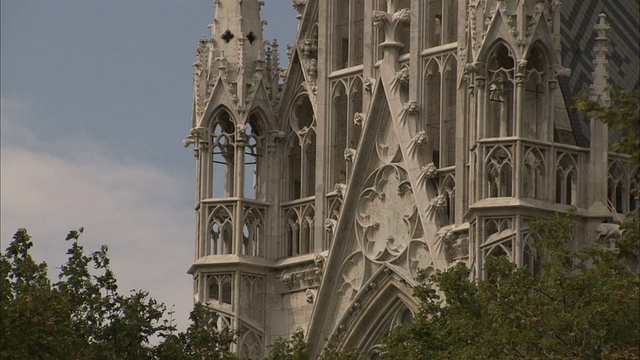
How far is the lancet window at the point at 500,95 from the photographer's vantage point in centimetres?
6206

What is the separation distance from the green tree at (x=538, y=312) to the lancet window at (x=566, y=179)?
4132 millimetres

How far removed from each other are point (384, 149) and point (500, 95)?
14.7 feet

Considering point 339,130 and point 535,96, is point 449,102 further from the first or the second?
point 339,130

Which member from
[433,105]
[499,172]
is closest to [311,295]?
[433,105]

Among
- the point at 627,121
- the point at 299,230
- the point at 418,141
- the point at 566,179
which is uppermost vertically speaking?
the point at 418,141

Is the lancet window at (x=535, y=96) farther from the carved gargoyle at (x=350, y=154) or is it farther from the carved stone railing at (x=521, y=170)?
the carved gargoyle at (x=350, y=154)

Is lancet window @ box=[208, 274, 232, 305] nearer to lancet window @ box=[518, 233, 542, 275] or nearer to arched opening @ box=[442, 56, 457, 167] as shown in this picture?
arched opening @ box=[442, 56, 457, 167]

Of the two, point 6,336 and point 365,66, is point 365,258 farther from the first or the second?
point 6,336

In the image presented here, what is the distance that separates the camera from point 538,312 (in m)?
53.9

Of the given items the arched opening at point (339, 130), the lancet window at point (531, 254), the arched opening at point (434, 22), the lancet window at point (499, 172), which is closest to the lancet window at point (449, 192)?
Answer: the lancet window at point (499, 172)

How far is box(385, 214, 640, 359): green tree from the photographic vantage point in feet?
173

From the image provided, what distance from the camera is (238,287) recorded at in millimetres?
67812

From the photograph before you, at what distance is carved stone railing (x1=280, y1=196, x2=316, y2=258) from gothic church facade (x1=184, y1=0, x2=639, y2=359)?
4 cm

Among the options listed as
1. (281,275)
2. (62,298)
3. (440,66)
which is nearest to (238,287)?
(281,275)
